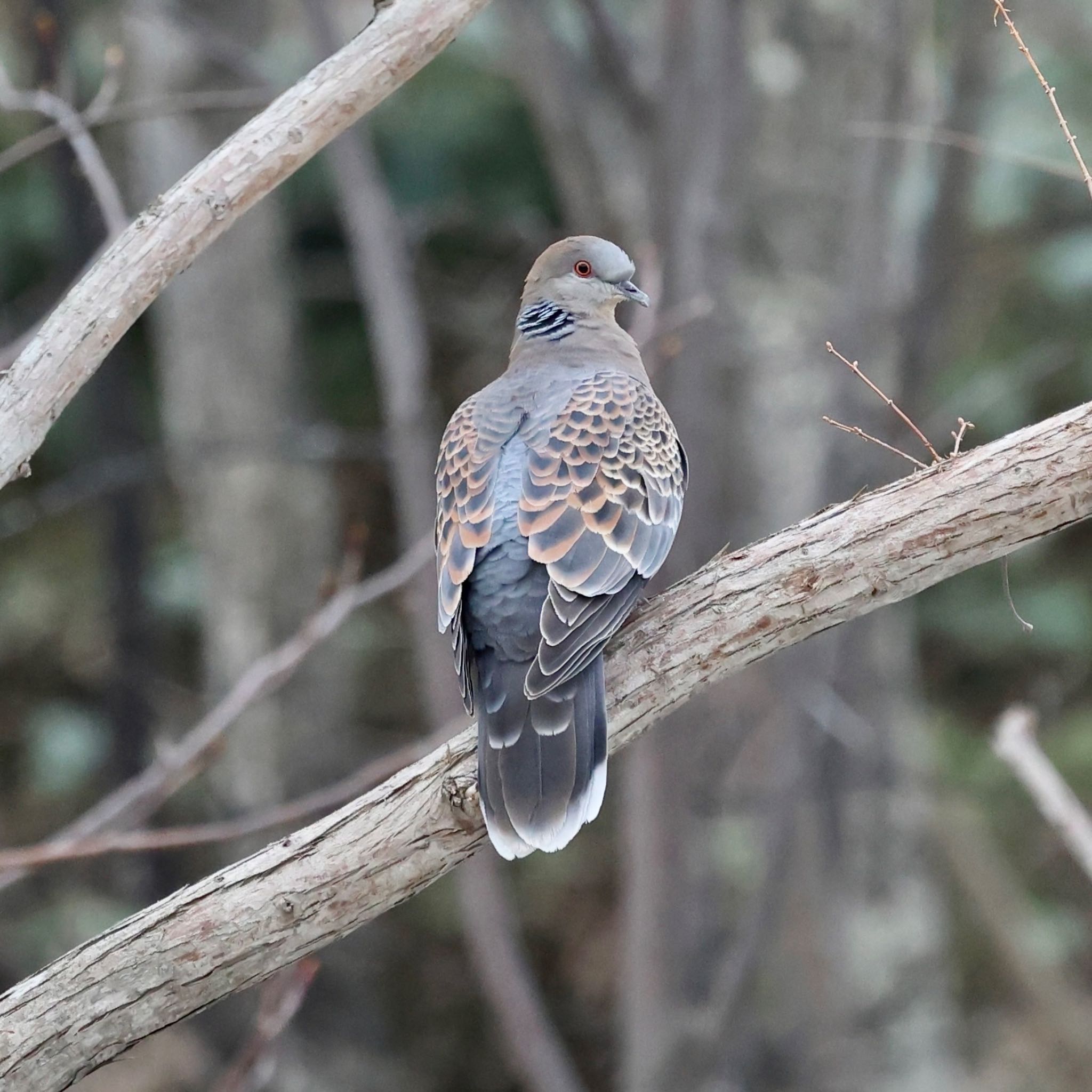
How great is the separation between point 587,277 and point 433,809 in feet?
5.12

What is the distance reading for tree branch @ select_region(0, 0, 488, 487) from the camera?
212 cm

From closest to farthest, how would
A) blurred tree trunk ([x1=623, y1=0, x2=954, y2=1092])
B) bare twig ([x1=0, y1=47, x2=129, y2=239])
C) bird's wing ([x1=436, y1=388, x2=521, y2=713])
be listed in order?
bare twig ([x1=0, y1=47, x2=129, y2=239]) < bird's wing ([x1=436, y1=388, x2=521, y2=713]) < blurred tree trunk ([x1=623, y1=0, x2=954, y2=1092])

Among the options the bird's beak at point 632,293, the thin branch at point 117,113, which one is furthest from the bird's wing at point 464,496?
the thin branch at point 117,113

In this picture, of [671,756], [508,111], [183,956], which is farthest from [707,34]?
[508,111]

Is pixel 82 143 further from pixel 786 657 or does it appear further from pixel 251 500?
pixel 251 500

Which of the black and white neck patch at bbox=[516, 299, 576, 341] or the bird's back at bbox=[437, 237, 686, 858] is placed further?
the black and white neck patch at bbox=[516, 299, 576, 341]

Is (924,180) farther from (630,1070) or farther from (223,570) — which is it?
(630,1070)

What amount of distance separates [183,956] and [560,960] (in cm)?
576

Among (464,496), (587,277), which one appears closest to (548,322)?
(587,277)

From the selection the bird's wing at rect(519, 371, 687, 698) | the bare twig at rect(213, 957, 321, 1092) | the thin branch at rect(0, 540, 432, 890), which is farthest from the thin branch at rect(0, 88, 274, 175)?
the bare twig at rect(213, 957, 321, 1092)

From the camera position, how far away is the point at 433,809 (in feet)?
7.94

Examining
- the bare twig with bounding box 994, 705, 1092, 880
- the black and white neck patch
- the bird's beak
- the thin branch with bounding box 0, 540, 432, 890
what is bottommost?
the bare twig with bounding box 994, 705, 1092, 880

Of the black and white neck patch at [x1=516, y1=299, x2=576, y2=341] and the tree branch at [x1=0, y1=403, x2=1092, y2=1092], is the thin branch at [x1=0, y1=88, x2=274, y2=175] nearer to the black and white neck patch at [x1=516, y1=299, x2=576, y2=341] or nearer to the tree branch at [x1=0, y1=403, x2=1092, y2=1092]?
the black and white neck patch at [x1=516, y1=299, x2=576, y2=341]

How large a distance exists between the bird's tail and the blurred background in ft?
1.83
